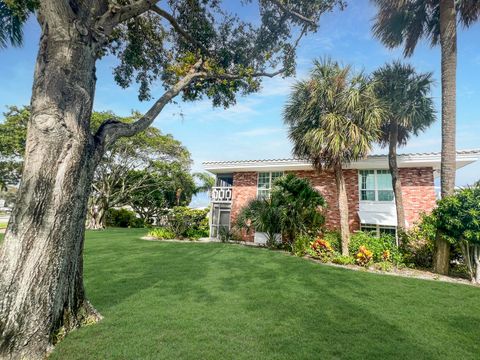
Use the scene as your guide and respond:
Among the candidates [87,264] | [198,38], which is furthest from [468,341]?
[87,264]

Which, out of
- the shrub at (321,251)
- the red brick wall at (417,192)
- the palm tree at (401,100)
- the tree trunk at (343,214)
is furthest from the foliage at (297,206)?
the red brick wall at (417,192)

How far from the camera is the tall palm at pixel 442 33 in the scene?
29.8 ft

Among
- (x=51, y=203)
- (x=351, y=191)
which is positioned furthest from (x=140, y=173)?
(x=51, y=203)

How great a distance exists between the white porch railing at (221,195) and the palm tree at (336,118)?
7.64 metres

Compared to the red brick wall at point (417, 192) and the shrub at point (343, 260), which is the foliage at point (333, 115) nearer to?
the shrub at point (343, 260)

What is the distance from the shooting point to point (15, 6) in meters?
4.30

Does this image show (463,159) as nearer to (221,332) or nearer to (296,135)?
(296,135)

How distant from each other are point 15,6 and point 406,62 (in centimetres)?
1479

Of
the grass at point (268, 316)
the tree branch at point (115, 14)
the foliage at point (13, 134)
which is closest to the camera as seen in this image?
the grass at point (268, 316)

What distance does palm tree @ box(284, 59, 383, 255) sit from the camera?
11.0 metres

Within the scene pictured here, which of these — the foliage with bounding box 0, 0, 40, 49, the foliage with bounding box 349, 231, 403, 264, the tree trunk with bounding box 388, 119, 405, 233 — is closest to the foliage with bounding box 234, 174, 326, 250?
the foliage with bounding box 349, 231, 403, 264

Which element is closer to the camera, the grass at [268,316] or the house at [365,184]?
the grass at [268,316]

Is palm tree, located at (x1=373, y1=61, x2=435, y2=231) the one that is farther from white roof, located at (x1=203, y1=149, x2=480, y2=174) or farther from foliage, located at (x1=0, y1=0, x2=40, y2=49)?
foliage, located at (x1=0, y1=0, x2=40, y2=49)

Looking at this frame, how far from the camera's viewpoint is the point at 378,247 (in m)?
10.6
